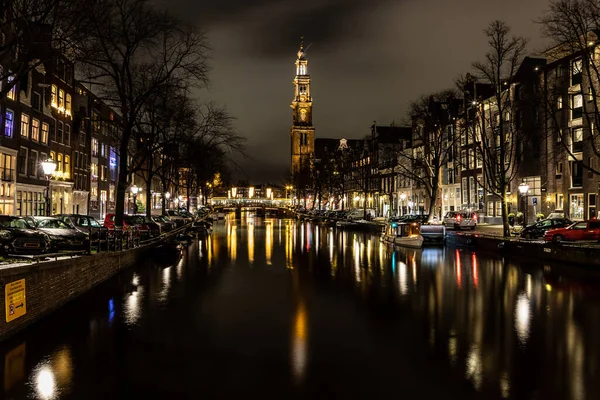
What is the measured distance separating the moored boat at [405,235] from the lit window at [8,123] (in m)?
30.9

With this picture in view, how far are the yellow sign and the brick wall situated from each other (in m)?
0.11

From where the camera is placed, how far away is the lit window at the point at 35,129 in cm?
4788

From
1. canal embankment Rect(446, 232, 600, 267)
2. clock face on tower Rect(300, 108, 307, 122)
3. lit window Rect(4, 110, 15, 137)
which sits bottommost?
canal embankment Rect(446, 232, 600, 267)

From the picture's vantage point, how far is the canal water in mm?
8625

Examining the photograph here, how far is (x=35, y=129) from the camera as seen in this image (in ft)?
160

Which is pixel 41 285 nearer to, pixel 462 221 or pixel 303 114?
pixel 462 221

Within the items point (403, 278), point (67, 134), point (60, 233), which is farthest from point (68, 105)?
point (403, 278)

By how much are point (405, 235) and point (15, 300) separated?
3143 centimetres

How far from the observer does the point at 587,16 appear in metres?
26.4

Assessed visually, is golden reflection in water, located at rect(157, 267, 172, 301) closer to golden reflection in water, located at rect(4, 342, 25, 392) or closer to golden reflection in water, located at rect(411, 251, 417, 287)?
golden reflection in water, located at rect(4, 342, 25, 392)

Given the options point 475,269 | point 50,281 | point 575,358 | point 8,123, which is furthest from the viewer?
point 8,123

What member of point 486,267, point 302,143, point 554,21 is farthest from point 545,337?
point 302,143

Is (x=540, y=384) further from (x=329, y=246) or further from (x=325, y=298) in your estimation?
(x=329, y=246)

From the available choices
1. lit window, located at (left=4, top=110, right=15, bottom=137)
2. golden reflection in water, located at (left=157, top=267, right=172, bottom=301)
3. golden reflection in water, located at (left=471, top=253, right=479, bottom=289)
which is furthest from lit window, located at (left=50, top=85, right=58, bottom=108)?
golden reflection in water, located at (left=471, top=253, right=479, bottom=289)
